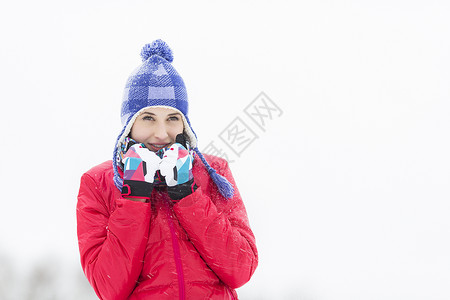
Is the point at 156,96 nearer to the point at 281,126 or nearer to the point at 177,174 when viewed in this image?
the point at 177,174

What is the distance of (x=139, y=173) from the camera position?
1.43 metres

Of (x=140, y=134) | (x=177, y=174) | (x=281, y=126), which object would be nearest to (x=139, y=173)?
(x=177, y=174)

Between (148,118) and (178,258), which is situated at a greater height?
(148,118)

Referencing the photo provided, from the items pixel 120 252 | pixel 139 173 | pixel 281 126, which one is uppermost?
pixel 281 126

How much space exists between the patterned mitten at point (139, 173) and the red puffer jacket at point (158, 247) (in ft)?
0.12

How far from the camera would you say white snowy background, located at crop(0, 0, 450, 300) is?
6.38 metres

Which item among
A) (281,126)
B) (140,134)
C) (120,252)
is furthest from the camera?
(281,126)

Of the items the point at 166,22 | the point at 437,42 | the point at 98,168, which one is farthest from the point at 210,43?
the point at 98,168

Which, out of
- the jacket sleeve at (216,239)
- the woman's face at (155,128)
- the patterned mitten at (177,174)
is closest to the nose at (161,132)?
the woman's face at (155,128)

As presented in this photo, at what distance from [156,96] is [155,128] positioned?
0.37 ft

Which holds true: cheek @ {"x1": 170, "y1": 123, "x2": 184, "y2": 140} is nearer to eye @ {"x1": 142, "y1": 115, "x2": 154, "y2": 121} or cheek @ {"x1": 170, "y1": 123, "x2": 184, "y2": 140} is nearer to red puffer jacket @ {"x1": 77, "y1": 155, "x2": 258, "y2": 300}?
eye @ {"x1": 142, "y1": 115, "x2": 154, "y2": 121}

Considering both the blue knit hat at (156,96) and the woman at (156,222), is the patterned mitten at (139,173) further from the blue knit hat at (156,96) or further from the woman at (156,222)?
the blue knit hat at (156,96)

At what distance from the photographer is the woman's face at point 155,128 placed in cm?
160

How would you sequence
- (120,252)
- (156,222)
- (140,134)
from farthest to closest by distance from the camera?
(140,134) < (156,222) < (120,252)
